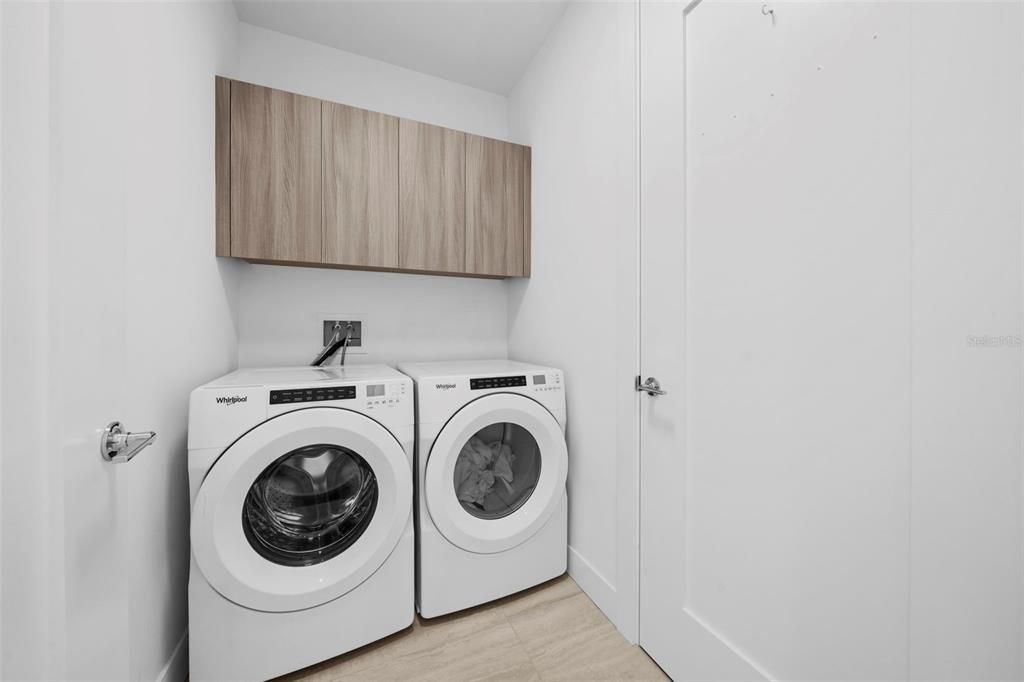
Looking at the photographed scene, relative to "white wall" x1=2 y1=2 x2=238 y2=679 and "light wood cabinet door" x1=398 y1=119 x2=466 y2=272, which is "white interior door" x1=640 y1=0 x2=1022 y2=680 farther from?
"white wall" x1=2 y1=2 x2=238 y2=679

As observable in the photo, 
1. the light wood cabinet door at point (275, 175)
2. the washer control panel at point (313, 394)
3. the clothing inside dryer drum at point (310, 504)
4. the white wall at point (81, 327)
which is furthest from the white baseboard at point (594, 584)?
the light wood cabinet door at point (275, 175)

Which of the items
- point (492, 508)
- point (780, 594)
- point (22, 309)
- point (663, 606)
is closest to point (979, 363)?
point (780, 594)

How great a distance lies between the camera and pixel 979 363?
64cm

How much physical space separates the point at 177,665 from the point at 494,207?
206 centimetres

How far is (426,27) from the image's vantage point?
72.4 inches

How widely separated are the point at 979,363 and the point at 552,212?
1492 mm

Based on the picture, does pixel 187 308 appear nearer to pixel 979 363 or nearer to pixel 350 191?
Answer: pixel 350 191

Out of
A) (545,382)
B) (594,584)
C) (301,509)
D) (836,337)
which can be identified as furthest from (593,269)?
(301,509)

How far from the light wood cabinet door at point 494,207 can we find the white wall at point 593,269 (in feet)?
0.38

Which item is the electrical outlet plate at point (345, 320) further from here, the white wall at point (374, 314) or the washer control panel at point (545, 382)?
the washer control panel at point (545, 382)

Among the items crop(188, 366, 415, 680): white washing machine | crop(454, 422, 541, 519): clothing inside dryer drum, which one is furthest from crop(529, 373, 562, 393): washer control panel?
crop(188, 366, 415, 680): white washing machine

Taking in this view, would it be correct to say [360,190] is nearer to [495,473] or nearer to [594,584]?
[495,473]

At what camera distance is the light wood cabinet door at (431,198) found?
1815 millimetres

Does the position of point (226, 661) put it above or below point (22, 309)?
below
